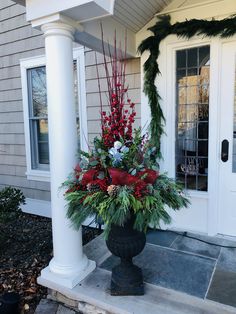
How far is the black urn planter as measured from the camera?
6.20ft

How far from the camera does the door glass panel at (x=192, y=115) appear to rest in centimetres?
283

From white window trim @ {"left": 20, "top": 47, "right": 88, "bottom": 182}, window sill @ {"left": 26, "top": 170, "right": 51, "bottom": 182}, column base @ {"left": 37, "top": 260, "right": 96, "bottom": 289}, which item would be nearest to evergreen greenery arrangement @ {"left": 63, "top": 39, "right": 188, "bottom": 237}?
column base @ {"left": 37, "top": 260, "right": 96, "bottom": 289}

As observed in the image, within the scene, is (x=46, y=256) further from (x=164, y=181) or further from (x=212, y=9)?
(x=212, y=9)

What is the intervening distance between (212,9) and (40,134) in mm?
2940

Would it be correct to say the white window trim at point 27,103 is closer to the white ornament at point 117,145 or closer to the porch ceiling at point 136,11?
the porch ceiling at point 136,11

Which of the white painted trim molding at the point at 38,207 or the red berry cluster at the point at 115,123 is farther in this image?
the white painted trim molding at the point at 38,207

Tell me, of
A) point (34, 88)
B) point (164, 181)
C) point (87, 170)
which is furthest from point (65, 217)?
point (34, 88)

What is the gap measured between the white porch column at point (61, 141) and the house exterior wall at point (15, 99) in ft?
4.81

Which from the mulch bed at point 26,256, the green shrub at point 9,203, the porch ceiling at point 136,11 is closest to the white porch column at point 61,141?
the mulch bed at point 26,256

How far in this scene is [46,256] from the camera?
9.65 feet

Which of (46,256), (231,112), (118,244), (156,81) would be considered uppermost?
(156,81)

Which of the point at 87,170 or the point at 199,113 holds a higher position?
the point at 199,113

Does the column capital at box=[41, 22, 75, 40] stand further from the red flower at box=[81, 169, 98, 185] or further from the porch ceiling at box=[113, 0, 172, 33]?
the red flower at box=[81, 169, 98, 185]

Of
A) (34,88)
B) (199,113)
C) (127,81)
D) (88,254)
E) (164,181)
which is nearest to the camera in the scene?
(164,181)
